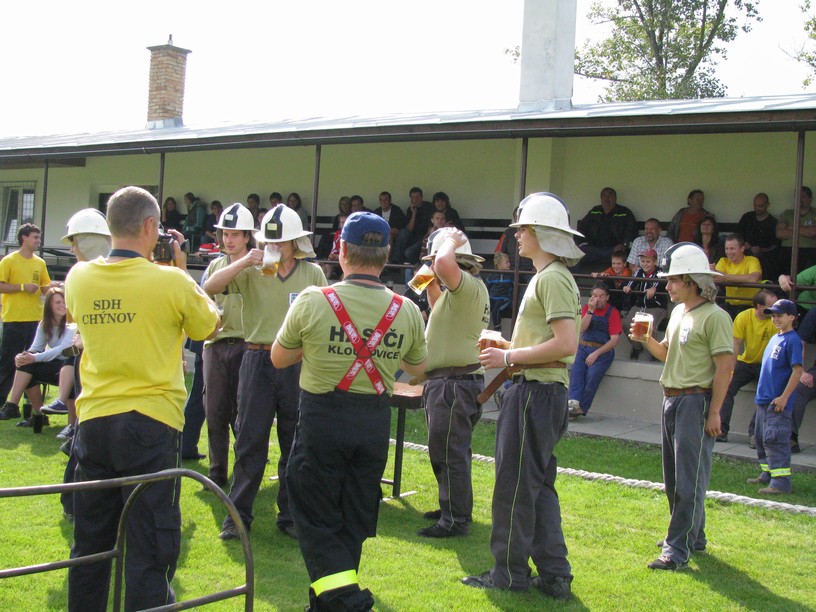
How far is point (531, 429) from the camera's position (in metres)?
4.53

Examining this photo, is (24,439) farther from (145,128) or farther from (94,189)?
(145,128)

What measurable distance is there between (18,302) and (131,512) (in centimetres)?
717

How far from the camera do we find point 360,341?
388 cm

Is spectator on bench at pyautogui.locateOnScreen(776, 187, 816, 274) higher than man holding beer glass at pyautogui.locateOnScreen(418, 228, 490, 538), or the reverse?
spectator on bench at pyautogui.locateOnScreen(776, 187, 816, 274)

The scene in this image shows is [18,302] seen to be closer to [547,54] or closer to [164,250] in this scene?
[164,250]

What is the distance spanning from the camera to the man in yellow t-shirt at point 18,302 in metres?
9.80

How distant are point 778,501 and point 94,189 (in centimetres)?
1738

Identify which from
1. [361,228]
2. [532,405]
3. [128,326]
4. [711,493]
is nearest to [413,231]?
[711,493]

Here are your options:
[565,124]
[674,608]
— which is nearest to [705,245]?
[565,124]

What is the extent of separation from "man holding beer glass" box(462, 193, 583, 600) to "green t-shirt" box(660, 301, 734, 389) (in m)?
1.10

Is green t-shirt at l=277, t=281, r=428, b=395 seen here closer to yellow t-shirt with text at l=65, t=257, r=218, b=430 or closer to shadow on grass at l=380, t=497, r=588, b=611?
yellow t-shirt with text at l=65, t=257, r=218, b=430

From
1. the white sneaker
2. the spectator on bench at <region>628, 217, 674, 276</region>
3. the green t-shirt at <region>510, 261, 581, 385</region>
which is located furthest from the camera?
the spectator on bench at <region>628, 217, 674, 276</region>

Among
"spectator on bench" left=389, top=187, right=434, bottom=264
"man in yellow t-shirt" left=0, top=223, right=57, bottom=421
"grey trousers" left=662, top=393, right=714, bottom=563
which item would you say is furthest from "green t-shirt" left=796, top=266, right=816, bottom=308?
"man in yellow t-shirt" left=0, top=223, right=57, bottom=421

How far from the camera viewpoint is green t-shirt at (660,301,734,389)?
5.25 metres
